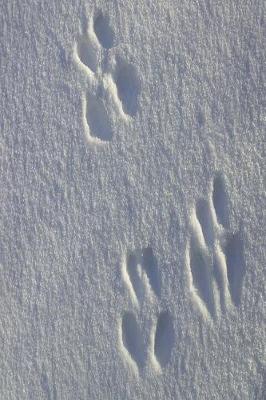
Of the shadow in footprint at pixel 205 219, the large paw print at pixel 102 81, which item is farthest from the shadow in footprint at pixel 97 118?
the shadow in footprint at pixel 205 219

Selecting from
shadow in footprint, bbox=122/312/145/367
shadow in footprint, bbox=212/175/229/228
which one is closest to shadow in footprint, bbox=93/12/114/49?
shadow in footprint, bbox=212/175/229/228

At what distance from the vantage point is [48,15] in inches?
38.3

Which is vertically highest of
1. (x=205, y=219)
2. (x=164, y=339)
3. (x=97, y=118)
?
(x=97, y=118)

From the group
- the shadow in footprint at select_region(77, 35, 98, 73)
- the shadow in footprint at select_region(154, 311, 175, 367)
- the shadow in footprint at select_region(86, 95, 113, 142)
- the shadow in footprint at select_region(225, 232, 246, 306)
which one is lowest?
the shadow in footprint at select_region(154, 311, 175, 367)

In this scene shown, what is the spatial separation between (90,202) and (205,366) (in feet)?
0.73

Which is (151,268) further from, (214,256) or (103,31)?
(103,31)

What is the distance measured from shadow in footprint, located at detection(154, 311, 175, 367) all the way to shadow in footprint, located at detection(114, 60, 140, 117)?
0.77ft

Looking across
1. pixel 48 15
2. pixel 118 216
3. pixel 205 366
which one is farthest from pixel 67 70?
pixel 205 366

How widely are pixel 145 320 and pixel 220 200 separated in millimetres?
157

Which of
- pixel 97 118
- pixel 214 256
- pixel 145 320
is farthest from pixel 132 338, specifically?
pixel 97 118

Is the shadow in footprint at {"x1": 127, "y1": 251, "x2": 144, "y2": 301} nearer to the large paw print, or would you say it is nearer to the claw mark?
the claw mark

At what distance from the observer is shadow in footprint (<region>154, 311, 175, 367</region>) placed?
3.00 ft

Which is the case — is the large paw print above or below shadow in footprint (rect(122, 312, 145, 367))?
above

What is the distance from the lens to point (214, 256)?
92 cm
